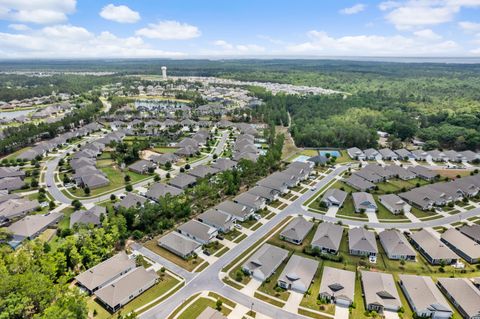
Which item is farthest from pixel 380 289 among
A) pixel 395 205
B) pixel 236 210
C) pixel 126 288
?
pixel 126 288

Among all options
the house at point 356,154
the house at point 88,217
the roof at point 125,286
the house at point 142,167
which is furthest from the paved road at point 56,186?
the house at point 356,154

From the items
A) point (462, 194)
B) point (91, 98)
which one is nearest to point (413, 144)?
point (462, 194)

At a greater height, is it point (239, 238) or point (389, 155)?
point (389, 155)

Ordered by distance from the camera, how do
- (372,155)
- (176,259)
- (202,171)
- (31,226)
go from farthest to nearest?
(372,155)
(202,171)
(31,226)
(176,259)

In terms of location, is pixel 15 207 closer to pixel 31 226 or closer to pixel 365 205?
pixel 31 226

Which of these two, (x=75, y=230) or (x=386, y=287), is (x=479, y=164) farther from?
(x=75, y=230)

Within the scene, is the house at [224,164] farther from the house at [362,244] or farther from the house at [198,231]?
the house at [362,244]

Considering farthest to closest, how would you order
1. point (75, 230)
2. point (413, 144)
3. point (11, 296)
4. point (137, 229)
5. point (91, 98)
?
point (91, 98), point (413, 144), point (137, 229), point (75, 230), point (11, 296)
